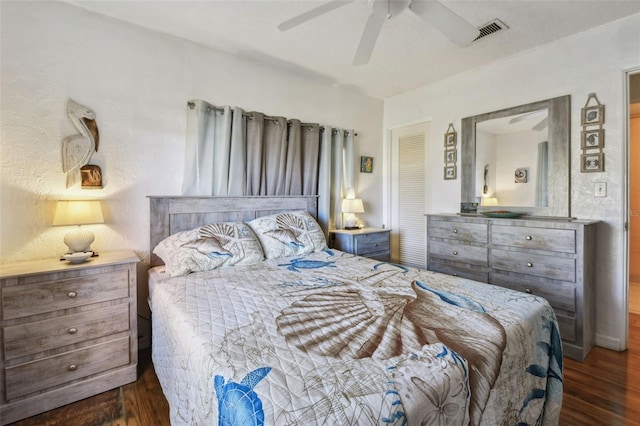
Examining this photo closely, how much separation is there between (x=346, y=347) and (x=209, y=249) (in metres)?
1.40

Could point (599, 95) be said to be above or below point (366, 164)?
above

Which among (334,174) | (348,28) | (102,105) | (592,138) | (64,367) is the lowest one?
(64,367)

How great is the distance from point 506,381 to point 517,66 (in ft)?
9.64

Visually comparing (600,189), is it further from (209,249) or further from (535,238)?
(209,249)

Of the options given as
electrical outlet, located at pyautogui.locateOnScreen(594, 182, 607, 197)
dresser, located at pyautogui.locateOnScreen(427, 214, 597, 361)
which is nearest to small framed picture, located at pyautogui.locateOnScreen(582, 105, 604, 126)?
electrical outlet, located at pyautogui.locateOnScreen(594, 182, 607, 197)

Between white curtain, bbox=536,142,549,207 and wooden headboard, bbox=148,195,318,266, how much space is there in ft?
7.64

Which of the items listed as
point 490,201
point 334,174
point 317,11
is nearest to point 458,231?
point 490,201

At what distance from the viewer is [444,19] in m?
1.61

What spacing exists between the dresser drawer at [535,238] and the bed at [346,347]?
1083 millimetres

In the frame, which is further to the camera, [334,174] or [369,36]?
[334,174]

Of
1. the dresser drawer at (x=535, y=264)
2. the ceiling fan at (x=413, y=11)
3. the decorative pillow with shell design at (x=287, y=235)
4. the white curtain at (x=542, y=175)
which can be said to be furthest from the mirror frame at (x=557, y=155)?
the decorative pillow with shell design at (x=287, y=235)

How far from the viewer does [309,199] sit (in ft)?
10.7

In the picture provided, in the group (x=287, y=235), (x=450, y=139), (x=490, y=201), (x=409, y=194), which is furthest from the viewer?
(x=409, y=194)

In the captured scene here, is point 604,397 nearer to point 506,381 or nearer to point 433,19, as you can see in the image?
point 506,381
